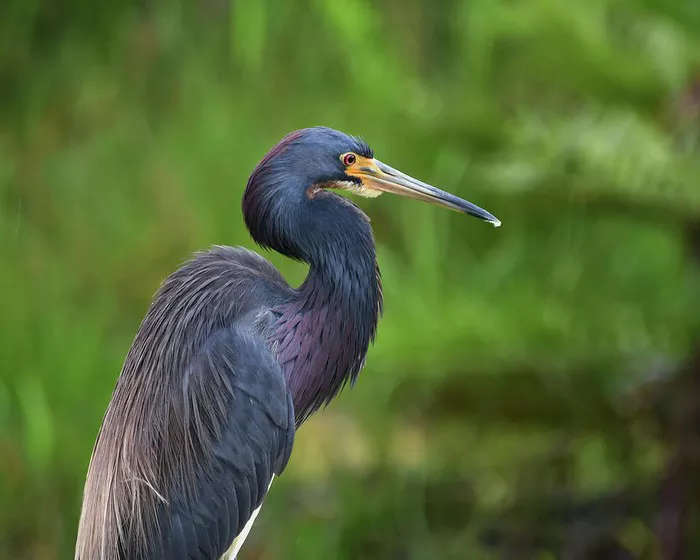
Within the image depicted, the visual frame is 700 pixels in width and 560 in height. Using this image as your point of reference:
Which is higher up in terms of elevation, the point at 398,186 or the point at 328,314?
the point at 398,186

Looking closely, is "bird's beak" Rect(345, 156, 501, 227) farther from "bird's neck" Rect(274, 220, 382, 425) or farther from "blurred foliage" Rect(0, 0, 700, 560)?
"blurred foliage" Rect(0, 0, 700, 560)

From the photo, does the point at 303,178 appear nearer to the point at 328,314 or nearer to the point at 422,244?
the point at 328,314

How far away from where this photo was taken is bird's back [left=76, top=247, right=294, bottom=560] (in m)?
2.71

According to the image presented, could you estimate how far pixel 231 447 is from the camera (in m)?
2.73

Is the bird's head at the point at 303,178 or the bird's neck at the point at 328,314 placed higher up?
the bird's head at the point at 303,178

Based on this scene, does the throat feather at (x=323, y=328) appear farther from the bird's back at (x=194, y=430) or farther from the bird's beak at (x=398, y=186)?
the bird's beak at (x=398, y=186)

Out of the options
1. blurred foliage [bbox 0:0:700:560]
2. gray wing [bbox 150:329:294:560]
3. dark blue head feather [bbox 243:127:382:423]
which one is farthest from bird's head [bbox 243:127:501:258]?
blurred foliage [bbox 0:0:700:560]

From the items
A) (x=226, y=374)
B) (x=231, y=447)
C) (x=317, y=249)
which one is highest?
(x=317, y=249)

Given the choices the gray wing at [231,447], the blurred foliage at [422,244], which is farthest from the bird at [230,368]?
the blurred foliage at [422,244]

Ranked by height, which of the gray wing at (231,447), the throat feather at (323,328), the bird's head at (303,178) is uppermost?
the bird's head at (303,178)

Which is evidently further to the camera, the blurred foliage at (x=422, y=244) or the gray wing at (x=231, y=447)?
the blurred foliage at (x=422, y=244)

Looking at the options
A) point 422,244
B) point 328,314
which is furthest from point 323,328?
point 422,244

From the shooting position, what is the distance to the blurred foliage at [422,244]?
158 inches

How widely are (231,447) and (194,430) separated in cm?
9
